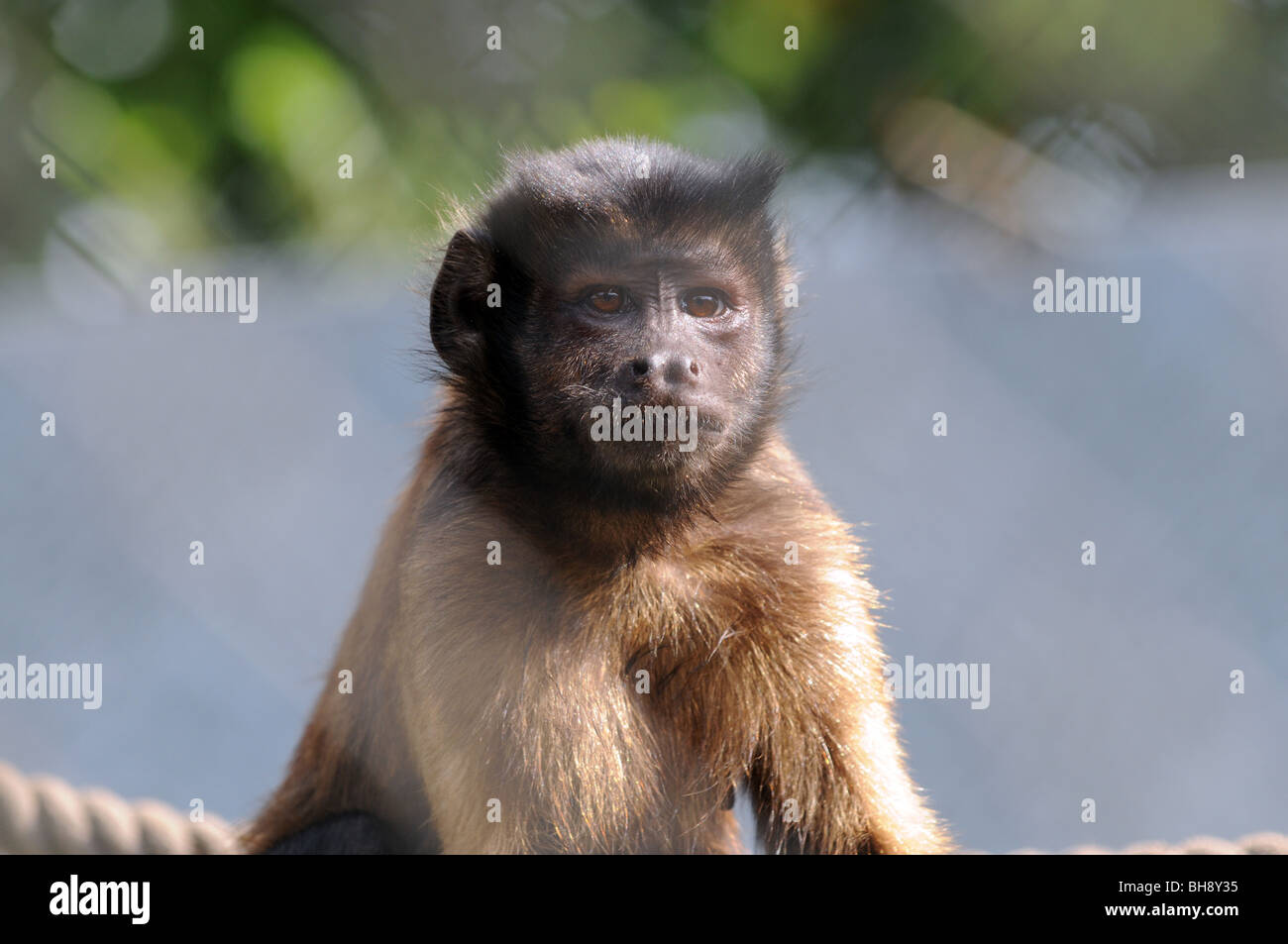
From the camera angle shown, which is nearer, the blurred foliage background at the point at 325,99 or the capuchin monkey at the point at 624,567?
the capuchin monkey at the point at 624,567

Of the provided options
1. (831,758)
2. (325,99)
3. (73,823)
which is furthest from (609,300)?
(325,99)

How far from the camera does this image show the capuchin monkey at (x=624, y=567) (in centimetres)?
332

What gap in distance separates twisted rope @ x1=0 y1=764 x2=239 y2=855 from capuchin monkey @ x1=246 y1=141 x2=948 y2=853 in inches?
42.2

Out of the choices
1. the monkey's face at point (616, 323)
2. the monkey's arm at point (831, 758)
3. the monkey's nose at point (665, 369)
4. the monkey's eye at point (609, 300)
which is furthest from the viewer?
the monkey's arm at point (831, 758)

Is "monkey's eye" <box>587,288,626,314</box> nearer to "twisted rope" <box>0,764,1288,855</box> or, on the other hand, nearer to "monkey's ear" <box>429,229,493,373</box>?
"monkey's ear" <box>429,229,493,373</box>

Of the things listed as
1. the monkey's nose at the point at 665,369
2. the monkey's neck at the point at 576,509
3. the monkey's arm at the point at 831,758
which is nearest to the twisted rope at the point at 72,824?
the monkey's arm at the point at 831,758

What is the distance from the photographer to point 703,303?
140 inches

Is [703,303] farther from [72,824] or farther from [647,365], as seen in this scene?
[72,824]

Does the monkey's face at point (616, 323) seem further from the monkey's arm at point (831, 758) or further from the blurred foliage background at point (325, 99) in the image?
the blurred foliage background at point (325, 99)

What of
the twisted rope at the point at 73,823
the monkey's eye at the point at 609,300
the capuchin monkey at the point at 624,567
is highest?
the monkey's eye at the point at 609,300

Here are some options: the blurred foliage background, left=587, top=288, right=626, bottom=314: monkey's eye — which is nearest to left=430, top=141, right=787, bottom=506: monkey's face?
left=587, top=288, right=626, bottom=314: monkey's eye

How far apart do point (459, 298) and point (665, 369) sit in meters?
0.83
